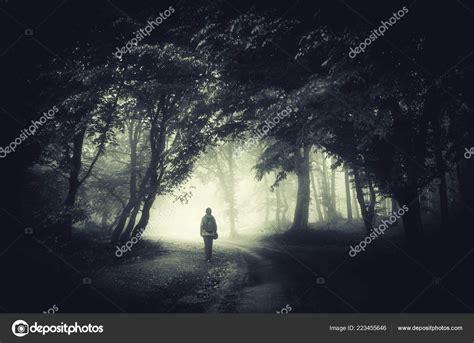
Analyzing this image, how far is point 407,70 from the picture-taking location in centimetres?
550

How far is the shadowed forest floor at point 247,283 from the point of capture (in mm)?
5805

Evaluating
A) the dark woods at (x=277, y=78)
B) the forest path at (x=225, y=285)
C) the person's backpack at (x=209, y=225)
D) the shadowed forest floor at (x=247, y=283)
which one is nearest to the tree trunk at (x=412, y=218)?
the dark woods at (x=277, y=78)

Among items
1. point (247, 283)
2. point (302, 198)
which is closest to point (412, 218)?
point (247, 283)

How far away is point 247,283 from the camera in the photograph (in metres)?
8.15

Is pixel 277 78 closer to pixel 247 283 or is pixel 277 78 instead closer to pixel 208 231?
pixel 247 283

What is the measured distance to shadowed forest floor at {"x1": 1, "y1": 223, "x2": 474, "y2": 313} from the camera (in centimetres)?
580

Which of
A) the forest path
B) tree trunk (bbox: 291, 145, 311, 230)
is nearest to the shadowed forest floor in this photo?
the forest path

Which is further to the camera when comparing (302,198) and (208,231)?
(302,198)

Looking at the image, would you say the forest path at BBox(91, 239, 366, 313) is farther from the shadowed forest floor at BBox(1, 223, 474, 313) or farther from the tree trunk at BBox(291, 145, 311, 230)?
the tree trunk at BBox(291, 145, 311, 230)

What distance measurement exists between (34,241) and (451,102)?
38.8 ft

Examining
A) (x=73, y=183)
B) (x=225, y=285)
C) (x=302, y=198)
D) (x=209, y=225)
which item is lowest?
(x=225, y=285)

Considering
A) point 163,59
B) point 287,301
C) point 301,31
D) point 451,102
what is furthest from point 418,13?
point 287,301

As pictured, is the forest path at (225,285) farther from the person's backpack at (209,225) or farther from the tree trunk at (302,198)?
the tree trunk at (302,198)
